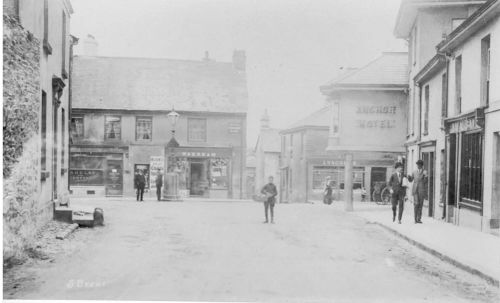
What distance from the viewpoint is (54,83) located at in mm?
13352

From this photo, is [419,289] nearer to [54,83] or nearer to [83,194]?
[54,83]

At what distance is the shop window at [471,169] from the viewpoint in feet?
41.9

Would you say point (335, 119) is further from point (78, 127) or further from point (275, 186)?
point (78, 127)

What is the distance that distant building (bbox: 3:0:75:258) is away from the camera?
345 inches

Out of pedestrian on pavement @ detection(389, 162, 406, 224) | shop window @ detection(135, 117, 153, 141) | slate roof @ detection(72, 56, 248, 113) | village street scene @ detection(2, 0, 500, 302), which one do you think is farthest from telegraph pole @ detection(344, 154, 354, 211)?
shop window @ detection(135, 117, 153, 141)

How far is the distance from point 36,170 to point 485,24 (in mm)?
8945

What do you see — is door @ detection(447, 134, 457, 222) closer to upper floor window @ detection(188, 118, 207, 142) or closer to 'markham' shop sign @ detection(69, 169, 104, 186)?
upper floor window @ detection(188, 118, 207, 142)

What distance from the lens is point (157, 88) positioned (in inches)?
896

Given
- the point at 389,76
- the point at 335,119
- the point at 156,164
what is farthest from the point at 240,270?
the point at 156,164

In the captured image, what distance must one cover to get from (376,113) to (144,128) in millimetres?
16075

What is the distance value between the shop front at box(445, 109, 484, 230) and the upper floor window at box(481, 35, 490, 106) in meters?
0.31

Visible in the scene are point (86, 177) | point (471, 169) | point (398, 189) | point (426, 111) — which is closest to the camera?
point (471, 169)

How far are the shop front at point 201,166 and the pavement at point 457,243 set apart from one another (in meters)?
16.7

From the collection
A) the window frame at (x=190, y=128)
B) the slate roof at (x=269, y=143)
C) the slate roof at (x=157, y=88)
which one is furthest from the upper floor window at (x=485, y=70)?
the window frame at (x=190, y=128)
